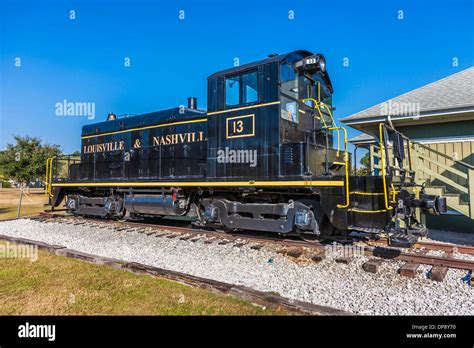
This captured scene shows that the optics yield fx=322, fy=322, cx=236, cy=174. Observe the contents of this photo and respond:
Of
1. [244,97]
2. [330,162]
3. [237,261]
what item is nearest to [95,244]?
[237,261]

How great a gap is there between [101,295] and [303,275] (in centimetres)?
306

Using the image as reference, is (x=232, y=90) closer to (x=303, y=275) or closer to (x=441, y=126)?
(x=303, y=275)

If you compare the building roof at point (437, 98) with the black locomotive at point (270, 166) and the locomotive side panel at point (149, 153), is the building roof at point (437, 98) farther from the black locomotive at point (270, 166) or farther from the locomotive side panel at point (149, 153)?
the locomotive side panel at point (149, 153)

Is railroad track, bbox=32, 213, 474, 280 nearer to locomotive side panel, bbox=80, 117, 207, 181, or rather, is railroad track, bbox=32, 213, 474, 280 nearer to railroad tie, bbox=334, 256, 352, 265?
railroad tie, bbox=334, 256, 352, 265

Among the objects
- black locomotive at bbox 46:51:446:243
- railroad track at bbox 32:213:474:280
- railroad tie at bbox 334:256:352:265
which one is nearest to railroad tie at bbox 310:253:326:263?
railroad track at bbox 32:213:474:280

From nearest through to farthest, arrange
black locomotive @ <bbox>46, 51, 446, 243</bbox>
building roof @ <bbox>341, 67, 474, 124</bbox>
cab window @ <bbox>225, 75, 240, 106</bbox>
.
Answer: black locomotive @ <bbox>46, 51, 446, 243</bbox> < cab window @ <bbox>225, 75, 240, 106</bbox> < building roof @ <bbox>341, 67, 474, 124</bbox>

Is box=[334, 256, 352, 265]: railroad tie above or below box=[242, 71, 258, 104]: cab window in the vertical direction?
below

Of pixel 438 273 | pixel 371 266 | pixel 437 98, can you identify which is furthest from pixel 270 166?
pixel 437 98

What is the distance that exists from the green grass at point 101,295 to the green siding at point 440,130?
9627mm

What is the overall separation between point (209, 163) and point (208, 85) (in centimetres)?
194

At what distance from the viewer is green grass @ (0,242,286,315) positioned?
392 cm

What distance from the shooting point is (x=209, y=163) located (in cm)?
812

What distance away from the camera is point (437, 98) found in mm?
10883

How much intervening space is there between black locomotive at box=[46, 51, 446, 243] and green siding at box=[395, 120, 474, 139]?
353 cm
